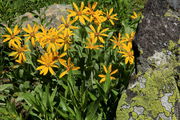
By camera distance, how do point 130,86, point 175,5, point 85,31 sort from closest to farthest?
1. point 130,86
2. point 175,5
3. point 85,31

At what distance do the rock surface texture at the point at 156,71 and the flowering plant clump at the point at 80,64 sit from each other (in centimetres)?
31

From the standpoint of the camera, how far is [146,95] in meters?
1.68

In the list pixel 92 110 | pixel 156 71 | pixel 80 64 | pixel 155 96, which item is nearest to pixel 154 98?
pixel 155 96

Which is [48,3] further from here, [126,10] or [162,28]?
[162,28]

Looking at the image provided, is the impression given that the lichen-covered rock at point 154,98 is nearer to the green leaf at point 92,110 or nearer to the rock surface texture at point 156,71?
the rock surface texture at point 156,71

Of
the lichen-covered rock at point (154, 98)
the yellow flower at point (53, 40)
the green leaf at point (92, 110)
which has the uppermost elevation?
the yellow flower at point (53, 40)

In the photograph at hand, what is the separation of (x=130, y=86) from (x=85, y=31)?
1.07 metres

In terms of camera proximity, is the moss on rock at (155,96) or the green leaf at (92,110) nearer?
the moss on rock at (155,96)

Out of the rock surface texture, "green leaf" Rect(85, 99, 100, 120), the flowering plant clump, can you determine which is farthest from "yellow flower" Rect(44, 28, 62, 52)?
the rock surface texture

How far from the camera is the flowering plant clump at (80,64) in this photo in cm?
206

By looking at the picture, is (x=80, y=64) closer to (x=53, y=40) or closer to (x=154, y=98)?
(x=53, y=40)

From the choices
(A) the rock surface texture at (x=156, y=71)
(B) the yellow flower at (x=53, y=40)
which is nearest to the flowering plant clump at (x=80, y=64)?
(B) the yellow flower at (x=53, y=40)

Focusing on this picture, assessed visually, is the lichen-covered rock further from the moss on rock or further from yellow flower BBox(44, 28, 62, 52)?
yellow flower BBox(44, 28, 62, 52)

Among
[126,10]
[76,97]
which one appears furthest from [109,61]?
[126,10]
